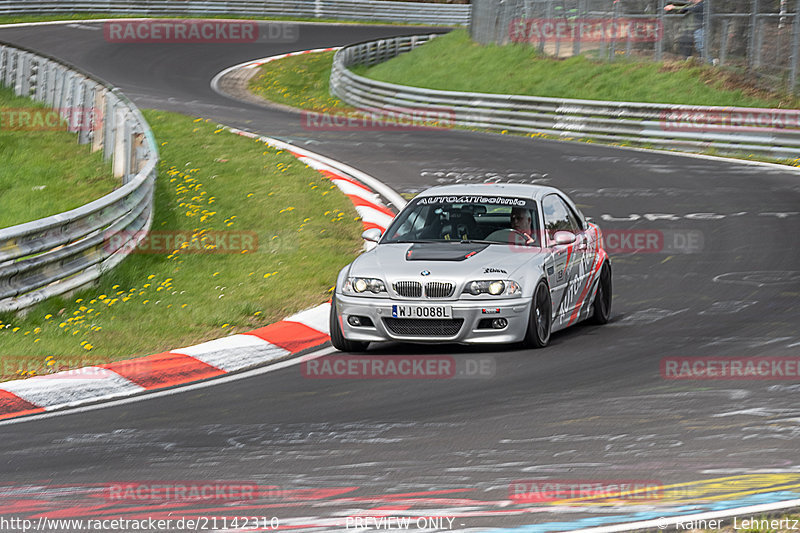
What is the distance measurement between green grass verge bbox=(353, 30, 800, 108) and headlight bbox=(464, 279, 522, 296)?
18368mm

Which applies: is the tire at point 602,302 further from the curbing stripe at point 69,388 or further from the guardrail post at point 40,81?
the guardrail post at point 40,81

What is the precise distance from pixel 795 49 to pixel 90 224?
18211 mm

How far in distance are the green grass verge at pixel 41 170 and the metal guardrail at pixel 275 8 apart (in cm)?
2986

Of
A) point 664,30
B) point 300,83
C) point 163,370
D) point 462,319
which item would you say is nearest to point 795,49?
point 664,30

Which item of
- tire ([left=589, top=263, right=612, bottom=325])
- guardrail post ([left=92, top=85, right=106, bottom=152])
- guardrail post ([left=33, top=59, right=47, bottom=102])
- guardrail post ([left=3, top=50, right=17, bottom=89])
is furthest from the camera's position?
guardrail post ([left=3, top=50, right=17, bottom=89])

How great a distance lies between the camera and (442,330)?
9.69 meters

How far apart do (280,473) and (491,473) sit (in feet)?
3.63

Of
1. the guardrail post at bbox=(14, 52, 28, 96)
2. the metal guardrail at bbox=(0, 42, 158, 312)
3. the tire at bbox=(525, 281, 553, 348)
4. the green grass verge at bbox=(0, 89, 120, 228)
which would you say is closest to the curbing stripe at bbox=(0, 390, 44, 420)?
the metal guardrail at bbox=(0, 42, 158, 312)

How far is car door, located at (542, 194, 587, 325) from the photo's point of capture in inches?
409

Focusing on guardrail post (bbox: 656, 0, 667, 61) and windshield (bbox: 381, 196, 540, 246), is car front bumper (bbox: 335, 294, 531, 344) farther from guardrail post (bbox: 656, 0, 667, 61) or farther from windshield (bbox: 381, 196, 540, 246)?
guardrail post (bbox: 656, 0, 667, 61)

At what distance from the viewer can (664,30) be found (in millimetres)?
29953

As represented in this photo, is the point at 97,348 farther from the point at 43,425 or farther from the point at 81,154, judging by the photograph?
the point at 81,154

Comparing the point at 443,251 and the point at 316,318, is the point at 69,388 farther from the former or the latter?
the point at 443,251

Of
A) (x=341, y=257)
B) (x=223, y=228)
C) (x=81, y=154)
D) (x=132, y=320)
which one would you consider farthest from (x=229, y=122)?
(x=132, y=320)
